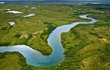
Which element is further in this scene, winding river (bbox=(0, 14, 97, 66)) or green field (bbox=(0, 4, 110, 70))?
winding river (bbox=(0, 14, 97, 66))

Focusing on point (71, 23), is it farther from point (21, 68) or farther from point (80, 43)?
point (21, 68)

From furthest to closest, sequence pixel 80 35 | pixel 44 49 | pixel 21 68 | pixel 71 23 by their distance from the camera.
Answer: pixel 71 23
pixel 80 35
pixel 44 49
pixel 21 68

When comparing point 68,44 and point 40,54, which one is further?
point 68,44

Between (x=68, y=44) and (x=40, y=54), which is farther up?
(x=40, y=54)

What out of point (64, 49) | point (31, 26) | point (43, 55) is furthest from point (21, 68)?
point (31, 26)

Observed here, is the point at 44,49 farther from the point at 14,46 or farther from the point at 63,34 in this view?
the point at 63,34

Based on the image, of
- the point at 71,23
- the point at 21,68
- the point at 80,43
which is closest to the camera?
the point at 21,68

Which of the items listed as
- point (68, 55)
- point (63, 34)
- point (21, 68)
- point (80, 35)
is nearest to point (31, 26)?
point (63, 34)

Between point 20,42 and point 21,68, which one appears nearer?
point 21,68

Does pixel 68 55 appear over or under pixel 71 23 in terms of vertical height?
over

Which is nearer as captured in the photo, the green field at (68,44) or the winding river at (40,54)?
the green field at (68,44)
